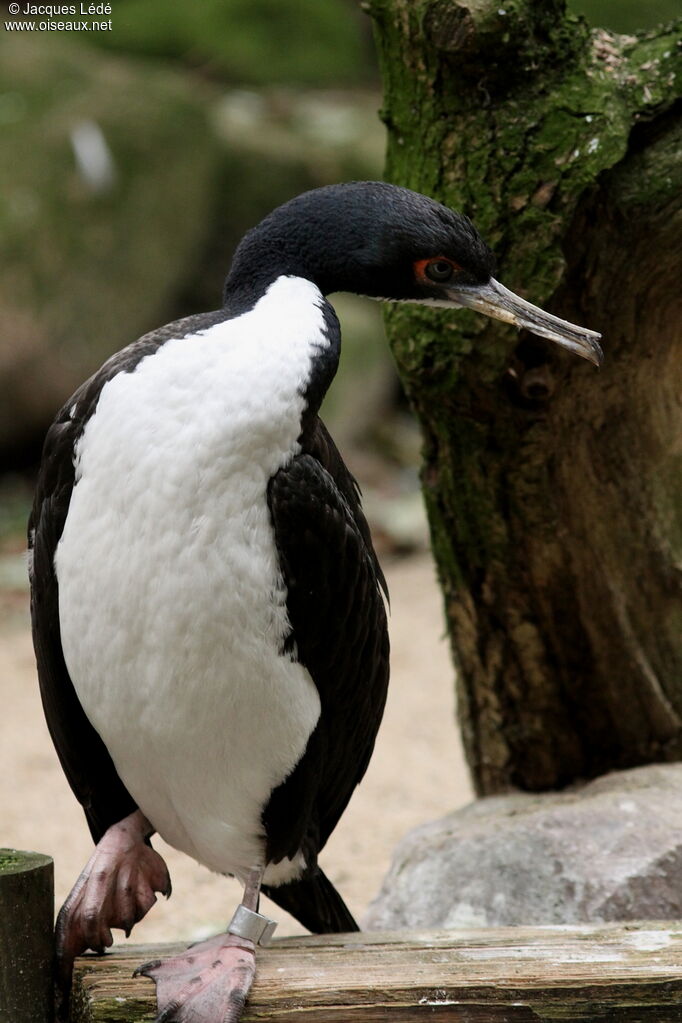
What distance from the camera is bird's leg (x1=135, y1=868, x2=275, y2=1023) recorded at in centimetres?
218

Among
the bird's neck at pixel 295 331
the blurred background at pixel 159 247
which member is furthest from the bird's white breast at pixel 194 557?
the blurred background at pixel 159 247

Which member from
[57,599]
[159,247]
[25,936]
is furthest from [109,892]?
[159,247]

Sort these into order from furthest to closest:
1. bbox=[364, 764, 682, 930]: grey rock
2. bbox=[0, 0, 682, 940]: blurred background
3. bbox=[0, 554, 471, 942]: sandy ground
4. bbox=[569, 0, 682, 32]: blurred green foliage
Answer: bbox=[569, 0, 682, 32]: blurred green foliage < bbox=[0, 0, 682, 940]: blurred background < bbox=[0, 554, 471, 942]: sandy ground < bbox=[364, 764, 682, 930]: grey rock

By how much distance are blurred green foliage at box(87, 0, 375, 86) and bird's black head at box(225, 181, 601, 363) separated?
926 centimetres

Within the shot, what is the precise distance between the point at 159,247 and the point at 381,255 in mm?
6642

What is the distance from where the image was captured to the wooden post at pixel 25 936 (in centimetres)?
216

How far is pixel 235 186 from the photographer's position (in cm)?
962

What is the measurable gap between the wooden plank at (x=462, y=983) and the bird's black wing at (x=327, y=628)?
30 cm

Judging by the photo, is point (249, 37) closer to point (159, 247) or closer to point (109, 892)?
point (159, 247)

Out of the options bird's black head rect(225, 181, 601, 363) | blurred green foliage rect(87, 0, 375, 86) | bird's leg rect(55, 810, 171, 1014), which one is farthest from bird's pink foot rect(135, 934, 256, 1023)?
blurred green foliage rect(87, 0, 375, 86)

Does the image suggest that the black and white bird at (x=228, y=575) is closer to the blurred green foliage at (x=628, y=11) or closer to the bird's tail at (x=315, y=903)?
the bird's tail at (x=315, y=903)

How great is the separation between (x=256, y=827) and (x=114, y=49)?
379 inches

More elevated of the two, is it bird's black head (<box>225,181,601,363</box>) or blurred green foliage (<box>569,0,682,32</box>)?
blurred green foliage (<box>569,0,682,32</box>)

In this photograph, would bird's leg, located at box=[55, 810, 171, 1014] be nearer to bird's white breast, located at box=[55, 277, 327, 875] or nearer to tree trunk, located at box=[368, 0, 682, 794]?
bird's white breast, located at box=[55, 277, 327, 875]
